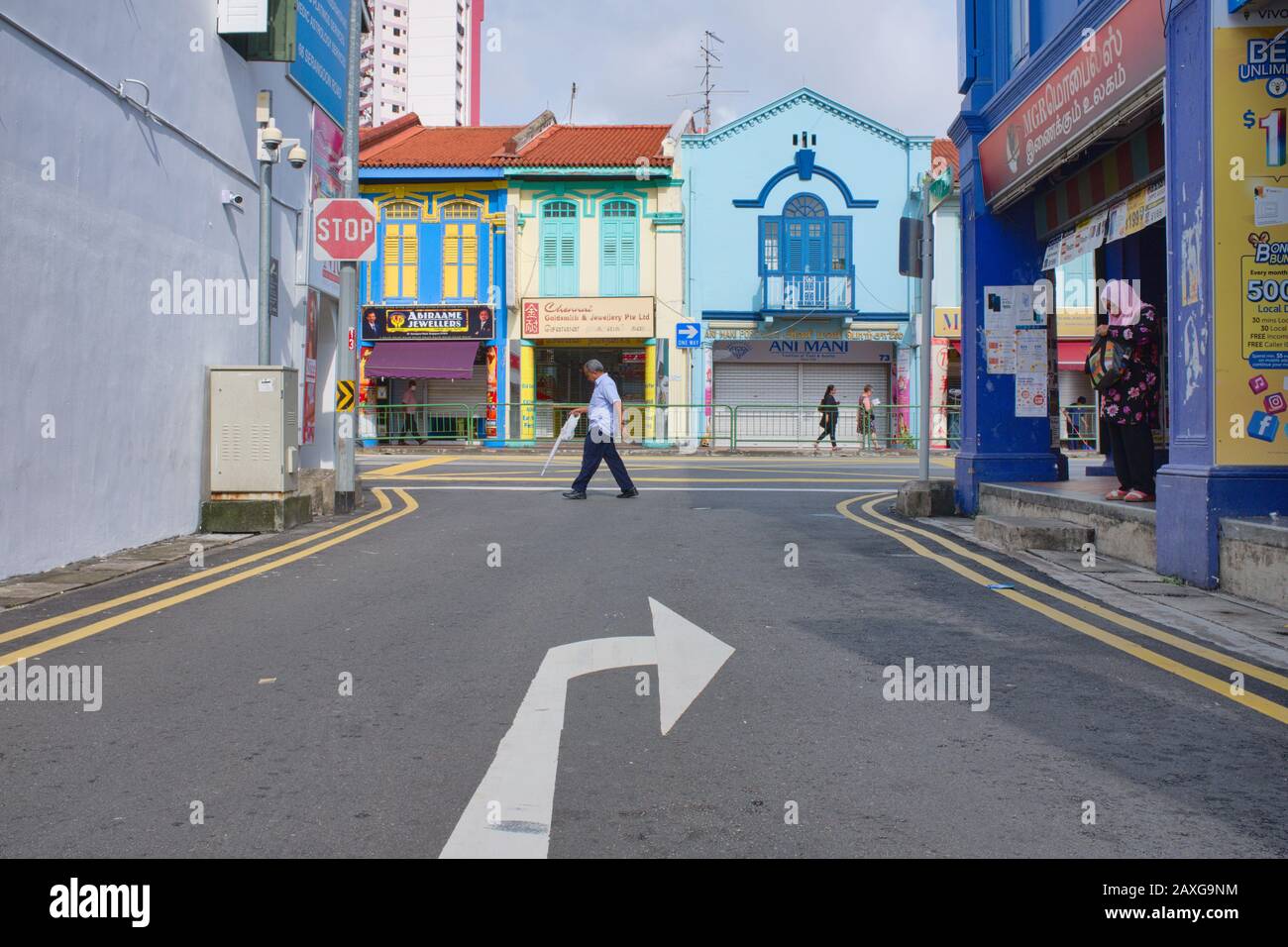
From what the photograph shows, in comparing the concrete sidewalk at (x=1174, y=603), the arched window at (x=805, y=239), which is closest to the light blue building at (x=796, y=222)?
the arched window at (x=805, y=239)

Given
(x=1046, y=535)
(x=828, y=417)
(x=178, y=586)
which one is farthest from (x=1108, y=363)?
(x=828, y=417)

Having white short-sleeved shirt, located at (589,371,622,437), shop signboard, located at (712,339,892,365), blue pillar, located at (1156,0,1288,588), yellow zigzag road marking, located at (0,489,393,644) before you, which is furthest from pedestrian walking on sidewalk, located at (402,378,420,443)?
blue pillar, located at (1156,0,1288,588)

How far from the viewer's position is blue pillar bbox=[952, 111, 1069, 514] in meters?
11.4

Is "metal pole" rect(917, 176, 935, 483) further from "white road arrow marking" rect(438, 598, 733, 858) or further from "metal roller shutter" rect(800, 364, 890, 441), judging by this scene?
"metal roller shutter" rect(800, 364, 890, 441)

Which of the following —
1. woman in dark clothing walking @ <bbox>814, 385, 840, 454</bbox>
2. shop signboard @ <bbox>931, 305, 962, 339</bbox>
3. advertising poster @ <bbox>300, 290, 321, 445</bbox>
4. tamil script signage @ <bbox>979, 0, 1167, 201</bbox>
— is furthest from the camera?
shop signboard @ <bbox>931, 305, 962, 339</bbox>

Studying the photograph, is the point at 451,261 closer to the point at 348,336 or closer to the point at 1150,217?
the point at 348,336

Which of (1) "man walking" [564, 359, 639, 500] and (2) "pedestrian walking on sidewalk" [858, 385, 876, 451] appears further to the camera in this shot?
(2) "pedestrian walking on sidewalk" [858, 385, 876, 451]

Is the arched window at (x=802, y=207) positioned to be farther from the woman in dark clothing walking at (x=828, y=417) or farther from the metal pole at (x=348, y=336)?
the metal pole at (x=348, y=336)

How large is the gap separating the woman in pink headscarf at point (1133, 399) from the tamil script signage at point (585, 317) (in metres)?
22.3

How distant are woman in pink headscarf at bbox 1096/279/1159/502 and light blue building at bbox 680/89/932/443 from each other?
22.1 m

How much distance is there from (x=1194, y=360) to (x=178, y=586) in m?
6.65

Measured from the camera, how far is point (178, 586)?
281 inches

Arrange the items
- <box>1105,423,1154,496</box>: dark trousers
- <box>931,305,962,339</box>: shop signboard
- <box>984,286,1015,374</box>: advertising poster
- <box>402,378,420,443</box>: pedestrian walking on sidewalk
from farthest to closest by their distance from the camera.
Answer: <box>931,305,962,339</box>: shop signboard, <box>402,378,420,443</box>: pedestrian walking on sidewalk, <box>984,286,1015,374</box>: advertising poster, <box>1105,423,1154,496</box>: dark trousers
